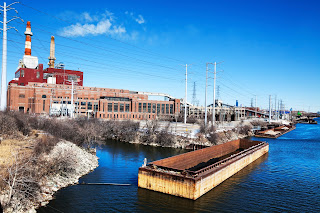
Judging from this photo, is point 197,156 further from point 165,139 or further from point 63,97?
point 63,97

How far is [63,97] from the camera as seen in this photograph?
8544 centimetres

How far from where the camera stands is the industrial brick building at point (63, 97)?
260ft

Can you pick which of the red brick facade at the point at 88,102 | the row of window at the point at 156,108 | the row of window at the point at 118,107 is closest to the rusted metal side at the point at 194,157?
the red brick facade at the point at 88,102

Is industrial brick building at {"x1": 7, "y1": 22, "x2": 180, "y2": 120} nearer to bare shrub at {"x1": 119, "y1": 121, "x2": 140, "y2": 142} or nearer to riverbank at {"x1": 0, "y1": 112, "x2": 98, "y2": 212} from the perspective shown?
bare shrub at {"x1": 119, "y1": 121, "x2": 140, "y2": 142}

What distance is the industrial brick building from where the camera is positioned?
79125 mm

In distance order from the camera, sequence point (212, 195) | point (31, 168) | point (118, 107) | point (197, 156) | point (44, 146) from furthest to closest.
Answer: point (118, 107)
point (197, 156)
point (44, 146)
point (212, 195)
point (31, 168)

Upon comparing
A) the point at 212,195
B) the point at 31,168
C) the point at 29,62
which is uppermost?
the point at 29,62

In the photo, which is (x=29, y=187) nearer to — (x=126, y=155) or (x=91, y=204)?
(x=91, y=204)

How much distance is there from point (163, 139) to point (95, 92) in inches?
2372

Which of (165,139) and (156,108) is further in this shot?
(156,108)

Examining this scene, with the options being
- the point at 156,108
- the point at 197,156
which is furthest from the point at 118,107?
the point at 197,156

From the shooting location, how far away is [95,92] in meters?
96.4

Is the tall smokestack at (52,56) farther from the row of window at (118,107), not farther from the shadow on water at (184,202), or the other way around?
the shadow on water at (184,202)

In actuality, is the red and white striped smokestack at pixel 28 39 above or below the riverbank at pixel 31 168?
above
